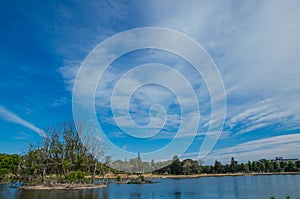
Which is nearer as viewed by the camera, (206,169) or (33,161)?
(33,161)

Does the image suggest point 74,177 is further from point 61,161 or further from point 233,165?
point 233,165

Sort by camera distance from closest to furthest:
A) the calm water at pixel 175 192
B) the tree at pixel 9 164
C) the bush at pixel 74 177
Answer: the calm water at pixel 175 192
the bush at pixel 74 177
the tree at pixel 9 164

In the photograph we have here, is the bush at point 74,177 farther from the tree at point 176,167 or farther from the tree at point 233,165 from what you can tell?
the tree at point 233,165

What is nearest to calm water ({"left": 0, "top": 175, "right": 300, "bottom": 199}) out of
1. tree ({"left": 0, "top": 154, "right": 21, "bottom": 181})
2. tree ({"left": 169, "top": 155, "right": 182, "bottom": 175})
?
tree ({"left": 0, "top": 154, "right": 21, "bottom": 181})

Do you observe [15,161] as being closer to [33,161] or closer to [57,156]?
[33,161]

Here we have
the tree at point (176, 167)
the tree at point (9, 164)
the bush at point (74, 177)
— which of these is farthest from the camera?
the tree at point (176, 167)

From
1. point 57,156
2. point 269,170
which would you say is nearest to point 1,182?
point 57,156

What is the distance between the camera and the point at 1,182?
39594 millimetres

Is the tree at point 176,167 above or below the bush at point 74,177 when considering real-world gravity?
below

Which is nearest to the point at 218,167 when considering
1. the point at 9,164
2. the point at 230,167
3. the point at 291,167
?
the point at 230,167

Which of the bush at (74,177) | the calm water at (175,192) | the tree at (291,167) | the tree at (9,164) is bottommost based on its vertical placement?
the tree at (291,167)

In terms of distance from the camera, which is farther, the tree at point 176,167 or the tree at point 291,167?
the tree at point 291,167

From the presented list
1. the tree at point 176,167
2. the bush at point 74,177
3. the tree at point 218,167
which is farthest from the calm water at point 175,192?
the tree at point 218,167

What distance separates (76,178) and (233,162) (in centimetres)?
6367
